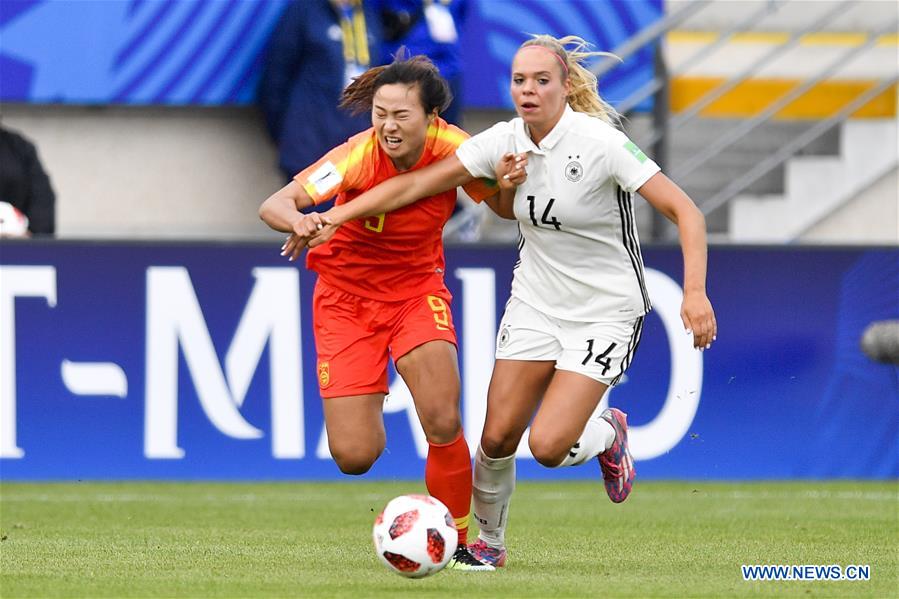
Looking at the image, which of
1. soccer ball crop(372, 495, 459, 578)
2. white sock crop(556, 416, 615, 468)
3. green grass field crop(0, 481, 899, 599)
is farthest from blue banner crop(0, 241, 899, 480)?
soccer ball crop(372, 495, 459, 578)

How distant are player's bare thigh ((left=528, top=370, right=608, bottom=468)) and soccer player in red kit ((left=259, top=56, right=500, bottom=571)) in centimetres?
36

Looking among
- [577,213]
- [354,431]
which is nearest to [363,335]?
[354,431]

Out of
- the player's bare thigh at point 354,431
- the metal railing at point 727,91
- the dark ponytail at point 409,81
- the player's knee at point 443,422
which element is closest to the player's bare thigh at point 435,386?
the player's knee at point 443,422

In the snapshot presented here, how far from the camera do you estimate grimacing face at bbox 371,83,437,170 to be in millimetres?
7141

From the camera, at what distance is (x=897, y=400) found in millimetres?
11227

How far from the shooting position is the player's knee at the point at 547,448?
720 cm

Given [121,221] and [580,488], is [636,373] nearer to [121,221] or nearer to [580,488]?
[580,488]

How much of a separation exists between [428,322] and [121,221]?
7.12 meters

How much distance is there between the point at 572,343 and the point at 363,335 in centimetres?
95

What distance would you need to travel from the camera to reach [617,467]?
26.0 feet

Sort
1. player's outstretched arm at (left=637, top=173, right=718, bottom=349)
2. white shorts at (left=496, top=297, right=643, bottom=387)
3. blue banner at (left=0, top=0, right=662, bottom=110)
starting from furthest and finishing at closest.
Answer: blue banner at (left=0, top=0, right=662, bottom=110)
white shorts at (left=496, top=297, right=643, bottom=387)
player's outstretched arm at (left=637, top=173, right=718, bottom=349)

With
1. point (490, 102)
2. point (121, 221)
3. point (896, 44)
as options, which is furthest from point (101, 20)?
point (896, 44)

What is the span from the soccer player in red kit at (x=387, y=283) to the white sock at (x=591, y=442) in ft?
1.46

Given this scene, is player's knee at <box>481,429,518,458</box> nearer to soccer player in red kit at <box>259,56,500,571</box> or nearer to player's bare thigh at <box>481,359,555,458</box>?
player's bare thigh at <box>481,359,555,458</box>
